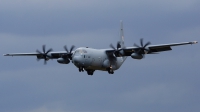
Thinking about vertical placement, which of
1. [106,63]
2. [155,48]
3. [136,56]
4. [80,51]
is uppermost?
[155,48]

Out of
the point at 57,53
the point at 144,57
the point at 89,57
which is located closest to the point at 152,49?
the point at 144,57

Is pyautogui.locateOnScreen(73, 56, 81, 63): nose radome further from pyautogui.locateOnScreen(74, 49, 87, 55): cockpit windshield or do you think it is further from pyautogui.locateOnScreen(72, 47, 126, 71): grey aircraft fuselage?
pyautogui.locateOnScreen(74, 49, 87, 55): cockpit windshield

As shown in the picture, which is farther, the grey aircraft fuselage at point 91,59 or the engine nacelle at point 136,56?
the engine nacelle at point 136,56

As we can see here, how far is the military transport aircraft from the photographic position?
89.8m

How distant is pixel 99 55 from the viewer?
304ft

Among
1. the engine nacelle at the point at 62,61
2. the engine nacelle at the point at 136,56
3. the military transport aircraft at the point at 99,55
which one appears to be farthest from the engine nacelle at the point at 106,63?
the engine nacelle at the point at 62,61

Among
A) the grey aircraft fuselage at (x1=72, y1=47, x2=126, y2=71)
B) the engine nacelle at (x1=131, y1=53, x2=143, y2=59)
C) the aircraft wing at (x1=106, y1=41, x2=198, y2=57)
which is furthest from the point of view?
the engine nacelle at (x1=131, y1=53, x2=143, y2=59)

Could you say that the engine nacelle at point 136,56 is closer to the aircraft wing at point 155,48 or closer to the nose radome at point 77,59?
the aircraft wing at point 155,48

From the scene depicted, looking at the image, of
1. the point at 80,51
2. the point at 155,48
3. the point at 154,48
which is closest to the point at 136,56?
the point at 154,48

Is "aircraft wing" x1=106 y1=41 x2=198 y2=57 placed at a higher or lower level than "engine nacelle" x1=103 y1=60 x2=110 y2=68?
higher

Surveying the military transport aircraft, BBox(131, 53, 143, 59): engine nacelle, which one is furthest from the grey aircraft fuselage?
BBox(131, 53, 143, 59): engine nacelle

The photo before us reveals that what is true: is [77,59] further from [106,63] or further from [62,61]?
[62,61]

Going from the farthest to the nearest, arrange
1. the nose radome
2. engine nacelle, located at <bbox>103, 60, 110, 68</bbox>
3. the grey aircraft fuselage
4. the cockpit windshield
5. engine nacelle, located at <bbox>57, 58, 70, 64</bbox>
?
engine nacelle, located at <bbox>57, 58, 70, 64</bbox>
engine nacelle, located at <bbox>103, 60, 110, 68</bbox>
the cockpit windshield
the grey aircraft fuselage
the nose radome

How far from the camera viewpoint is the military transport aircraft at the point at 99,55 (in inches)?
3536
